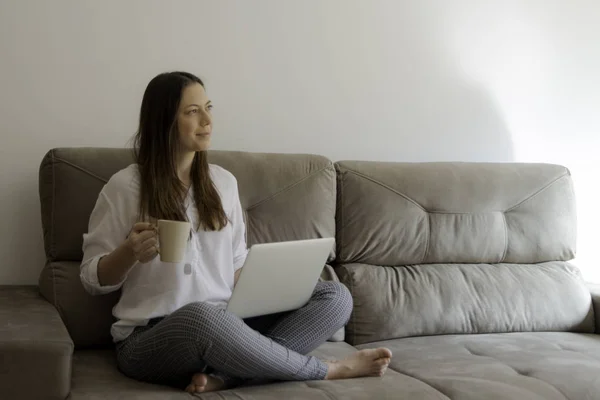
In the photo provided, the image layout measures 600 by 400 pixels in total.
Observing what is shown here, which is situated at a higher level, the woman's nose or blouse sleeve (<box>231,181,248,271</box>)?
the woman's nose

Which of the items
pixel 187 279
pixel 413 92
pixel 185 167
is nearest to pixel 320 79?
pixel 413 92

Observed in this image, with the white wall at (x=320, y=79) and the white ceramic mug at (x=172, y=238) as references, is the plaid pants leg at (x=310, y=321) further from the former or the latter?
the white wall at (x=320, y=79)

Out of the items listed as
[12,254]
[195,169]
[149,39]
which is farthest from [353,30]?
[12,254]

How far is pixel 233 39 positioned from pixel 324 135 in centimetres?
48

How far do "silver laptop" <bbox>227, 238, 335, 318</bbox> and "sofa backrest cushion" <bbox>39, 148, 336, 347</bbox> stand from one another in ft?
1.25

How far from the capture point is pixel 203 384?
1778 mm

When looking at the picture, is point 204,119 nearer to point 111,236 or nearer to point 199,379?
point 111,236

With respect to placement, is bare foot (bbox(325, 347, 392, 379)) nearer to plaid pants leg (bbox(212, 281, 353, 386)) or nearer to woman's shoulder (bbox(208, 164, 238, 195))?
plaid pants leg (bbox(212, 281, 353, 386))

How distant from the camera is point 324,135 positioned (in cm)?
291

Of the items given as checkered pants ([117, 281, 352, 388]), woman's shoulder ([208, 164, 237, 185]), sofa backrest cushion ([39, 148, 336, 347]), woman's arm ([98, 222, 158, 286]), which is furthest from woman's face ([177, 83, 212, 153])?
checkered pants ([117, 281, 352, 388])

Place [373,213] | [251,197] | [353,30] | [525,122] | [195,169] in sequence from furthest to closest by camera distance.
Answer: [525,122], [353,30], [373,213], [251,197], [195,169]

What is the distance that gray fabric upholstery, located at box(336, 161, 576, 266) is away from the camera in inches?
101

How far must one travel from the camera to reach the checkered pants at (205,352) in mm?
1750

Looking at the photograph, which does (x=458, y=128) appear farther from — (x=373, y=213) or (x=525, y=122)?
(x=373, y=213)
